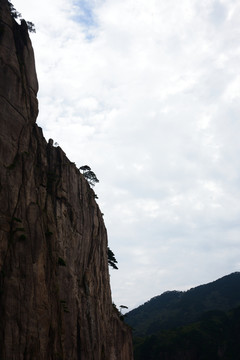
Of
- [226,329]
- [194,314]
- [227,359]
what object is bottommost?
[227,359]

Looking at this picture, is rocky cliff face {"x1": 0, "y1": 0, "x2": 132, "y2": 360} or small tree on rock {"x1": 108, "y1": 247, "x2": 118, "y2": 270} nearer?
rocky cliff face {"x1": 0, "y1": 0, "x2": 132, "y2": 360}

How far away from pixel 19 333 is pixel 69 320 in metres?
13.0

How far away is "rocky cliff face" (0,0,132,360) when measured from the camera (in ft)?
108

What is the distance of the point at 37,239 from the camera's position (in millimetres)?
36875

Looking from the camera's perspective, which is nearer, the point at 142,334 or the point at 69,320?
the point at 69,320

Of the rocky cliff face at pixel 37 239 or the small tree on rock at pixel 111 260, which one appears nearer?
the rocky cliff face at pixel 37 239

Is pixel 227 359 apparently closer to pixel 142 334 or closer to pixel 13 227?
pixel 142 334

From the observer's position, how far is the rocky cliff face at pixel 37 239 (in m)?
33.1

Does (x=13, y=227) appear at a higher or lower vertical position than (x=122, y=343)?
higher

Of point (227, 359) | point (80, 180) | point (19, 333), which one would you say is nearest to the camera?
point (19, 333)

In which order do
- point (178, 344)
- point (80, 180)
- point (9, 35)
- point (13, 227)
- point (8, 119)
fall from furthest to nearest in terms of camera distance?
point (178, 344) → point (80, 180) → point (9, 35) → point (8, 119) → point (13, 227)

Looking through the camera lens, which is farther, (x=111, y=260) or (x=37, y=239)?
(x=111, y=260)

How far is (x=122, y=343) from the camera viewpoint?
2869 inches

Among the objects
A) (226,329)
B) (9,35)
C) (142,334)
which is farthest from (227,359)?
(9,35)
